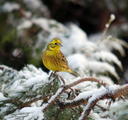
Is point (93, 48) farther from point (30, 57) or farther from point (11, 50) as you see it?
point (11, 50)

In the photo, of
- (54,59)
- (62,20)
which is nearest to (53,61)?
(54,59)

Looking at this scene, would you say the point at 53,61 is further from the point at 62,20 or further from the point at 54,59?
the point at 62,20

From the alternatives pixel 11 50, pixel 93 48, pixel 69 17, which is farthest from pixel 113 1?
pixel 11 50

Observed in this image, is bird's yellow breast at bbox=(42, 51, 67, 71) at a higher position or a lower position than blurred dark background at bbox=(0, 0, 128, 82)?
lower

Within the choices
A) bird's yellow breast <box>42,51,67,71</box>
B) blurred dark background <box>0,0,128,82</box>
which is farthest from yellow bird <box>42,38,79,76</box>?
blurred dark background <box>0,0,128,82</box>

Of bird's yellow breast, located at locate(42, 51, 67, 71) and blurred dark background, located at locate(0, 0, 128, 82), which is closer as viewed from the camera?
bird's yellow breast, located at locate(42, 51, 67, 71)

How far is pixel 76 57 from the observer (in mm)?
1858

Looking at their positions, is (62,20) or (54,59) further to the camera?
(62,20)

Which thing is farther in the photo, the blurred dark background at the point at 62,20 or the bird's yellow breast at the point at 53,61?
the blurred dark background at the point at 62,20

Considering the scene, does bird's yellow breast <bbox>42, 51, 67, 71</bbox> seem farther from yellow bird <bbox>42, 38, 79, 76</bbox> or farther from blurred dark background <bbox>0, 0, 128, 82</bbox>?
blurred dark background <bbox>0, 0, 128, 82</bbox>

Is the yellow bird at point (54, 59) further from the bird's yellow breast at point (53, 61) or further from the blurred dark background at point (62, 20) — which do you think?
the blurred dark background at point (62, 20)

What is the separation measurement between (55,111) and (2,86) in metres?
0.46

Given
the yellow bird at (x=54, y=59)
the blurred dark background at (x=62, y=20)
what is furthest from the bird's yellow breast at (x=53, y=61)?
the blurred dark background at (x=62, y=20)

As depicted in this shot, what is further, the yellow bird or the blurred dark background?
the blurred dark background
